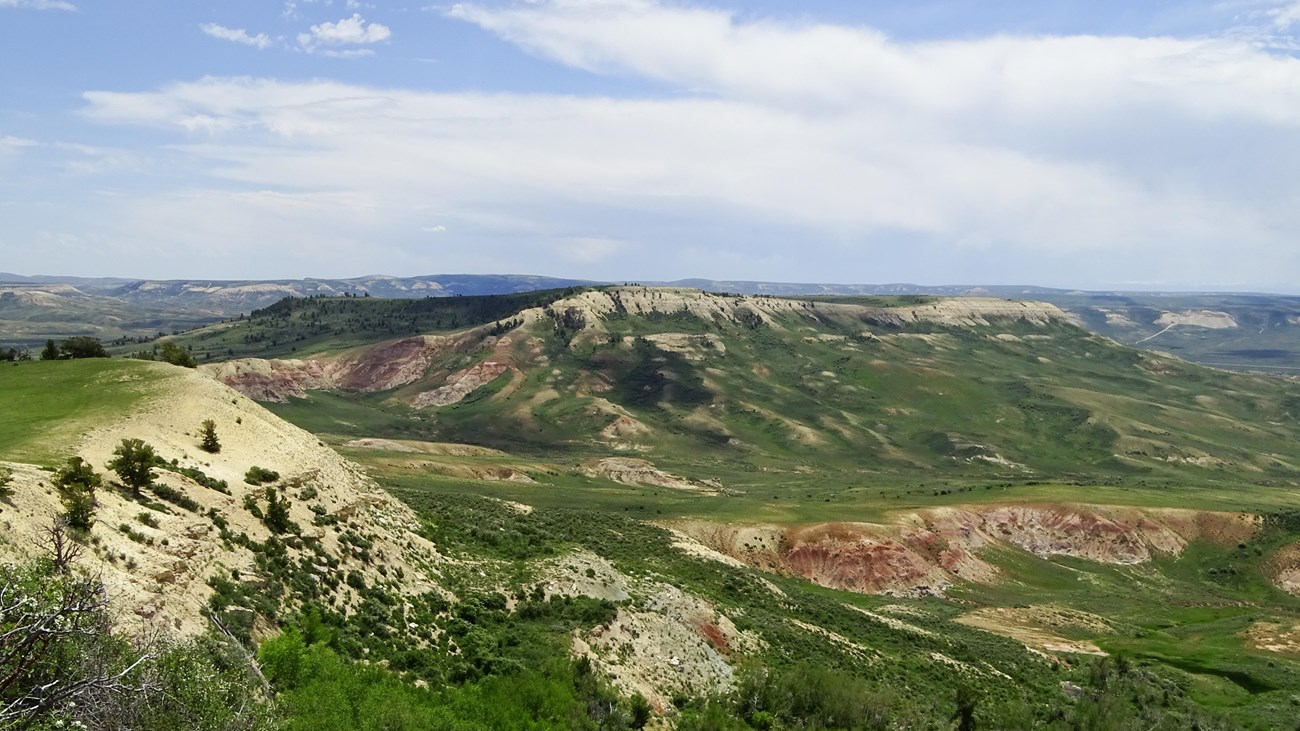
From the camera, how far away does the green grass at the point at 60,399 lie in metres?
30.7

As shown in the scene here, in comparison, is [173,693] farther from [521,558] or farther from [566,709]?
[521,558]

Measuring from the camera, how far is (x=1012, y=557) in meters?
105

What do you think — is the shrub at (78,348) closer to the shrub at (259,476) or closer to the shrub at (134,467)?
the shrub at (259,476)

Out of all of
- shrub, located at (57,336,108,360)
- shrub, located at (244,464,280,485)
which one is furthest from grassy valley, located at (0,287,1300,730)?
shrub, located at (57,336,108,360)

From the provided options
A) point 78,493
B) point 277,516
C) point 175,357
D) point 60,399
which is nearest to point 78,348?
point 175,357

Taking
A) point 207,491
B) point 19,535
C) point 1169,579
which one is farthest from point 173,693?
point 1169,579

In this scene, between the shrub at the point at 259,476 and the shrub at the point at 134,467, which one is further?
the shrub at the point at 259,476

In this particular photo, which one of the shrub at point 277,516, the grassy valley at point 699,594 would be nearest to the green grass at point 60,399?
the grassy valley at point 699,594

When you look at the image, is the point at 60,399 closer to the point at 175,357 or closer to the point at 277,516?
the point at 175,357

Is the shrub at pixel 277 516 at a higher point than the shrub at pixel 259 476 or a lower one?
lower

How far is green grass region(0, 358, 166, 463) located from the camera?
30.7 meters

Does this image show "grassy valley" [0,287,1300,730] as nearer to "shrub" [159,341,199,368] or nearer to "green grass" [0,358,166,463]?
"green grass" [0,358,166,463]

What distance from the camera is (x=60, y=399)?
3831 centimetres

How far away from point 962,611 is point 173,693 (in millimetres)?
83063
